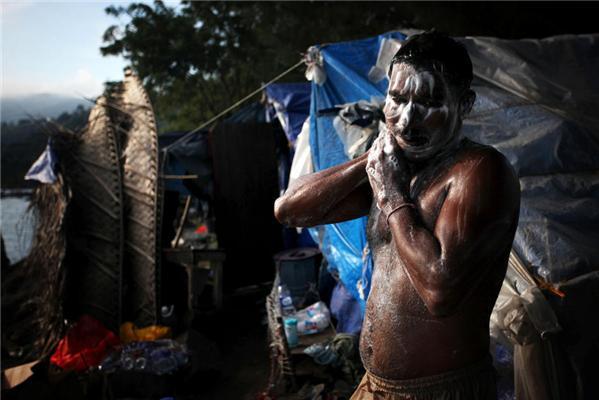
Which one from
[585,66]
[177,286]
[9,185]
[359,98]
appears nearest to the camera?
[585,66]

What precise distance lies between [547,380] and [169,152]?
21.7 feet

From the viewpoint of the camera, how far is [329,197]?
1.79m

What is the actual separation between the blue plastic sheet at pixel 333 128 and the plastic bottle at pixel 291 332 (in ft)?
2.62

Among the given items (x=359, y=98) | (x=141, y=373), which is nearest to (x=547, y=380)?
(x=359, y=98)

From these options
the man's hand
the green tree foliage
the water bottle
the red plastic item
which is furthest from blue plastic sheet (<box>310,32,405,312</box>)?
the green tree foliage

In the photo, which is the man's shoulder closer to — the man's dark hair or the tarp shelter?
the man's dark hair

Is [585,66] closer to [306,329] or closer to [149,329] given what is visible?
[306,329]

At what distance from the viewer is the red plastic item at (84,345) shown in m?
5.41

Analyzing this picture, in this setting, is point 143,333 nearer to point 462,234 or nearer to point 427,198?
point 427,198

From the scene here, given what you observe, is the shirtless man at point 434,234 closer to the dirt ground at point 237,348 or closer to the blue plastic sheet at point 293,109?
the dirt ground at point 237,348

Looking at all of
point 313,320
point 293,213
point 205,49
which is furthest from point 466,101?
point 205,49

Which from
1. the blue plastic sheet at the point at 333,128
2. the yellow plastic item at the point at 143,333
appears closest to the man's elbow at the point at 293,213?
the blue plastic sheet at the point at 333,128

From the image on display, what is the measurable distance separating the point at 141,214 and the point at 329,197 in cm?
537

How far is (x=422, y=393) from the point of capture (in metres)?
1.52
